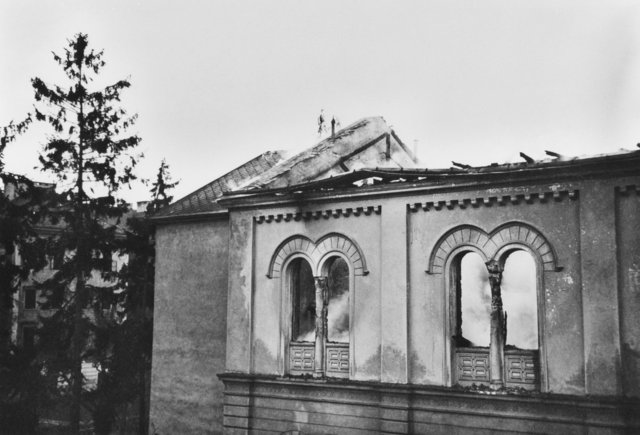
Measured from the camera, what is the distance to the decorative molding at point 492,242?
12086mm

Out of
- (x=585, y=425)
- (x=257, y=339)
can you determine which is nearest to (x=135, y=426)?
(x=257, y=339)

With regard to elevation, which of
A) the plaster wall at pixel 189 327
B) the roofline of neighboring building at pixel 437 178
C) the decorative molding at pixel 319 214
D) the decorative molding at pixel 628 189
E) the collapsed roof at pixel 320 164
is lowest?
the plaster wall at pixel 189 327

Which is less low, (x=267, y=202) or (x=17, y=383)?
(x=267, y=202)

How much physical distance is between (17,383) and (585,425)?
2024cm

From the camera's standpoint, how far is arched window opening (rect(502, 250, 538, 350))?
18016 mm

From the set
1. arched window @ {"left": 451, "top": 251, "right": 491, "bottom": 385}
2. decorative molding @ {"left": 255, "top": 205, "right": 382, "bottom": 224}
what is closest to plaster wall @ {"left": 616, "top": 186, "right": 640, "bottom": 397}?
arched window @ {"left": 451, "top": 251, "right": 491, "bottom": 385}

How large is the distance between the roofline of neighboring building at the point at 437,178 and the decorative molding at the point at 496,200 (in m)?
0.24

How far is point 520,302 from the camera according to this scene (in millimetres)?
18484

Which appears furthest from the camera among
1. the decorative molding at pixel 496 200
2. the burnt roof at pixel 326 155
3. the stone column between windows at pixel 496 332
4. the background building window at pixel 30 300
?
the background building window at pixel 30 300

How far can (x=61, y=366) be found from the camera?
23500mm

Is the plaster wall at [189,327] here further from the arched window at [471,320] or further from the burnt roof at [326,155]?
the arched window at [471,320]

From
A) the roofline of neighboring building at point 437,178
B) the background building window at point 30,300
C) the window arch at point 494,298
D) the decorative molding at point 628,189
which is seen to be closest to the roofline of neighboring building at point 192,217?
the roofline of neighboring building at point 437,178

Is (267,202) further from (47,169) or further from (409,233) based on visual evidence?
(47,169)

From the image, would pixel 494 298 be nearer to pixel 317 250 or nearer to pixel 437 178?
pixel 437 178
